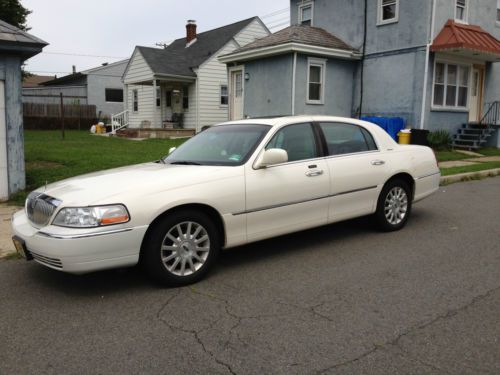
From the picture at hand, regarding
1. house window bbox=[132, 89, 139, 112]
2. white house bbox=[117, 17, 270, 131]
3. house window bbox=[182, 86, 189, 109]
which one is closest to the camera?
white house bbox=[117, 17, 270, 131]

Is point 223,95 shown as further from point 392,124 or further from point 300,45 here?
point 392,124

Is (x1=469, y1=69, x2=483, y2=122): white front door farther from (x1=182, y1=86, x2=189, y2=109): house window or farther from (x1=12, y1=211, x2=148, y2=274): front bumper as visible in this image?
(x1=12, y1=211, x2=148, y2=274): front bumper

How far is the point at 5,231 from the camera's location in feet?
21.1

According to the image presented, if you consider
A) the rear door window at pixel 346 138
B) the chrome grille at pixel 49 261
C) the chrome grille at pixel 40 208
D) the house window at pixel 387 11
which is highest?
the house window at pixel 387 11

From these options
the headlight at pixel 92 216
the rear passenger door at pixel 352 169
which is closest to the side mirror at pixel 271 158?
the rear passenger door at pixel 352 169

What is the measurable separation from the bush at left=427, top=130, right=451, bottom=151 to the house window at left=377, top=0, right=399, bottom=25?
427cm

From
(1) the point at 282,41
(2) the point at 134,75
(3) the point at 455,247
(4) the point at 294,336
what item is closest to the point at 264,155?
(4) the point at 294,336

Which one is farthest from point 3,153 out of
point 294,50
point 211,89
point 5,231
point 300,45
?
point 211,89

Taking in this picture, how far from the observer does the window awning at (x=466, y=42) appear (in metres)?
15.8

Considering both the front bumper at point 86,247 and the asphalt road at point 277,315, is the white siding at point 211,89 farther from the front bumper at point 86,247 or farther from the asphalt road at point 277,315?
the front bumper at point 86,247

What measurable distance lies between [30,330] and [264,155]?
2.62m

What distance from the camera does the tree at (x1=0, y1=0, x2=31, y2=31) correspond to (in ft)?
95.3

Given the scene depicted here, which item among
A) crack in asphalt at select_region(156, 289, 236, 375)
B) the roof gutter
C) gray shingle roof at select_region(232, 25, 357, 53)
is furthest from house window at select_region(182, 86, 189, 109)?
crack in asphalt at select_region(156, 289, 236, 375)

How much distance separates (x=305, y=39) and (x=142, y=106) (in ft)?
43.1
